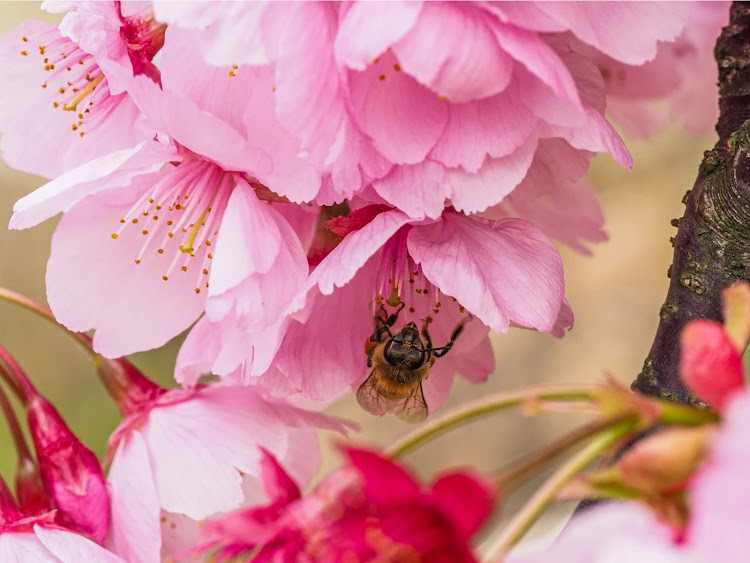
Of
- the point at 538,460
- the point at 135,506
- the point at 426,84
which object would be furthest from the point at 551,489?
the point at 135,506

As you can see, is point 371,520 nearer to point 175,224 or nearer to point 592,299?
point 175,224

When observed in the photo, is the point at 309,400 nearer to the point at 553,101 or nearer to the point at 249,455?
the point at 249,455

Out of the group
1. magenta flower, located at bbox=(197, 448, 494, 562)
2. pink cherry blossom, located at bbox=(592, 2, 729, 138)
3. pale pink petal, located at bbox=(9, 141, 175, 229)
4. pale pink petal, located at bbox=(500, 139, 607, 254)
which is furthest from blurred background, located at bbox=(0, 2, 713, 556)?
magenta flower, located at bbox=(197, 448, 494, 562)

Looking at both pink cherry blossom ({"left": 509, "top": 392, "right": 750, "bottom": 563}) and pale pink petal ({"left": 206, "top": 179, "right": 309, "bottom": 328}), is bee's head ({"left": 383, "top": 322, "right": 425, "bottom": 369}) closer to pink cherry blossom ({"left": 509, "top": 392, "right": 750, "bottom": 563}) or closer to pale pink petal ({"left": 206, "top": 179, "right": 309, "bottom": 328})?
pale pink petal ({"left": 206, "top": 179, "right": 309, "bottom": 328})

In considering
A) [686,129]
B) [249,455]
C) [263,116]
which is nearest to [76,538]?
[249,455]

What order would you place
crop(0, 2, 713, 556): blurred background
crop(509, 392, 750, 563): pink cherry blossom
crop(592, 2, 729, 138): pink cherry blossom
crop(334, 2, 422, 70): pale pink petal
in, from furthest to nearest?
crop(0, 2, 713, 556): blurred background, crop(592, 2, 729, 138): pink cherry blossom, crop(334, 2, 422, 70): pale pink petal, crop(509, 392, 750, 563): pink cherry blossom

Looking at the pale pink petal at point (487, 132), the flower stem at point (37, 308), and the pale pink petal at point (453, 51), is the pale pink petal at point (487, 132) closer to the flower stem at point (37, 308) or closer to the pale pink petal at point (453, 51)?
the pale pink petal at point (453, 51)
